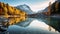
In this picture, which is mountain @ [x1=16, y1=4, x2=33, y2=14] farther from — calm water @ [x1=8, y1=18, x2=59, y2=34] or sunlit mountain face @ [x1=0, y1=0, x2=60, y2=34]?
calm water @ [x1=8, y1=18, x2=59, y2=34]

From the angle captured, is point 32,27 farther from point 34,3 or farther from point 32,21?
point 34,3

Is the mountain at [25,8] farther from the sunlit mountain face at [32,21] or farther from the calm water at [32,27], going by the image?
the calm water at [32,27]

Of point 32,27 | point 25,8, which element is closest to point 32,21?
point 32,27

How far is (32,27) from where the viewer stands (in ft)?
8.64

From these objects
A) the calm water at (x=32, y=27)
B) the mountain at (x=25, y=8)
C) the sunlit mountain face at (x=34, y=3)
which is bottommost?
the calm water at (x=32, y=27)

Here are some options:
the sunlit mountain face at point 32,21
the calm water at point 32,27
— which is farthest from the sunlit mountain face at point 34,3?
the calm water at point 32,27

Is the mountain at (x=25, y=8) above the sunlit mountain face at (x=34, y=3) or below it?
below

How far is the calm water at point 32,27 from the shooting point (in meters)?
2.58

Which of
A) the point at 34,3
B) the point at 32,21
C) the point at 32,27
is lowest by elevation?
the point at 32,27

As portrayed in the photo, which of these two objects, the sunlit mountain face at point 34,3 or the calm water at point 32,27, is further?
the sunlit mountain face at point 34,3

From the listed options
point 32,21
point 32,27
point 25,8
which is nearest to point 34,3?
point 25,8

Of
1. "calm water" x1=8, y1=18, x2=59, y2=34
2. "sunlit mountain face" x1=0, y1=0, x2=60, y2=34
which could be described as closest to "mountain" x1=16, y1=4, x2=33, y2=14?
"sunlit mountain face" x1=0, y1=0, x2=60, y2=34

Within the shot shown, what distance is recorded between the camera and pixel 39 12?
9.00ft

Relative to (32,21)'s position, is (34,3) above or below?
above
